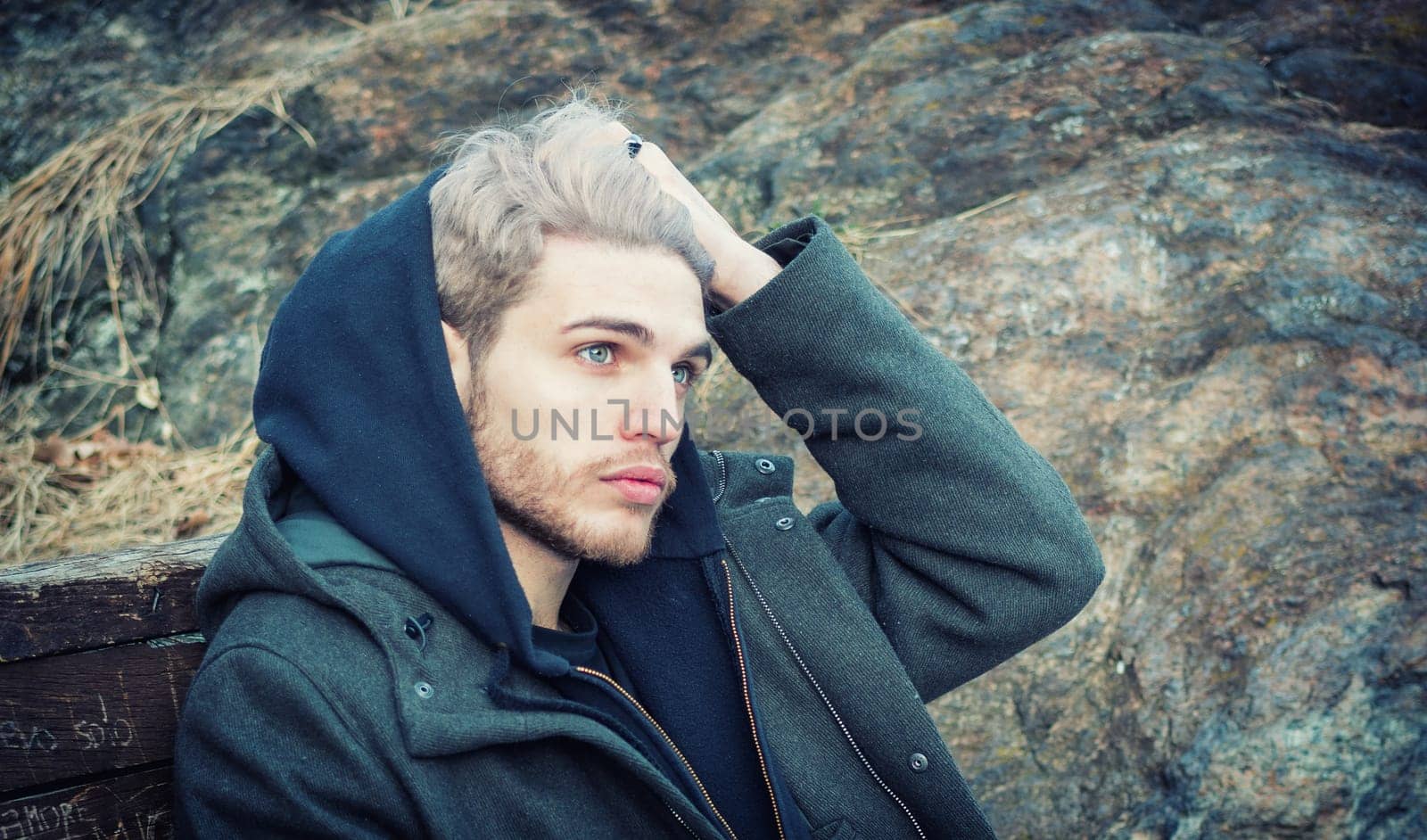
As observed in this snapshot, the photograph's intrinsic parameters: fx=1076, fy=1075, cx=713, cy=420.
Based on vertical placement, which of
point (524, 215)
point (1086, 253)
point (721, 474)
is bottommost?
point (1086, 253)

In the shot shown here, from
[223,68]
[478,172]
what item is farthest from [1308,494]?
[223,68]

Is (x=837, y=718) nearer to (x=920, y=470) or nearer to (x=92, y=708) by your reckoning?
(x=920, y=470)

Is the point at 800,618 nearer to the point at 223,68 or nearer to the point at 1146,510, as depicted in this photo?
the point at 1146,510

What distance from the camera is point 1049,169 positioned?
14.0ft

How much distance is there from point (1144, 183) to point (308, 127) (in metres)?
3.55

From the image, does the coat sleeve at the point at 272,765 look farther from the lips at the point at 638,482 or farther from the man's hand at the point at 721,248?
the man's hand at the point at 721,248

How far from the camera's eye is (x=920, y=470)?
8.24 ft

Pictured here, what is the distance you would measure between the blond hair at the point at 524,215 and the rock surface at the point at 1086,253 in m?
1.44

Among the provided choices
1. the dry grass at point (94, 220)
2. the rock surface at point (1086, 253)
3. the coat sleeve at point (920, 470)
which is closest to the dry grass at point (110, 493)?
the rock surface at point (1086, 253)

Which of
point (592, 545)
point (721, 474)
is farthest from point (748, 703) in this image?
point (721, 474)

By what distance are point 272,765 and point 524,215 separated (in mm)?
1186

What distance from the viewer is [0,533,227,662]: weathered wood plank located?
6.67ft

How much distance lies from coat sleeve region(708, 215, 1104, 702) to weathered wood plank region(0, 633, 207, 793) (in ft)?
4.62

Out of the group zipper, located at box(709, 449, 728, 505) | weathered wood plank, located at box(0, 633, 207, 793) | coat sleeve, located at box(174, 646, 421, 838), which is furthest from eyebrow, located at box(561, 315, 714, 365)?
weathered wood plank, located at box(0, 633, 207, 793)
